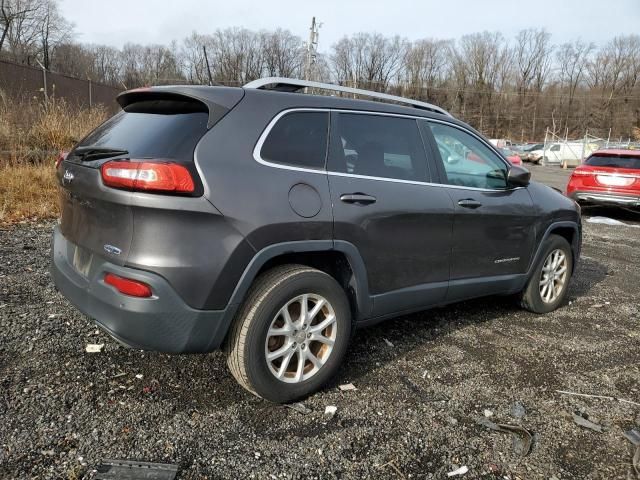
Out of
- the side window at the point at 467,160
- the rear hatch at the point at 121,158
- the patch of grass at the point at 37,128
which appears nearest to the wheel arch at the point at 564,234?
the side window at the point at 467,160

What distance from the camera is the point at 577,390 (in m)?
3.26

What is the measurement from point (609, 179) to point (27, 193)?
11.3 meters

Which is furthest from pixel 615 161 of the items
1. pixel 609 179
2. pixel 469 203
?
pixel 469 203

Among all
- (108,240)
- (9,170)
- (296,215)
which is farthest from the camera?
(9,170)

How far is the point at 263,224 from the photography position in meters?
2.57

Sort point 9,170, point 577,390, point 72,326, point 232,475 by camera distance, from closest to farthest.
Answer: point 232,475 < point 577,390 < point 72,326 < point 9,170

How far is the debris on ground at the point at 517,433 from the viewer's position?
2602mm

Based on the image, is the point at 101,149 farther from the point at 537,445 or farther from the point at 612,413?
the point at 612,413

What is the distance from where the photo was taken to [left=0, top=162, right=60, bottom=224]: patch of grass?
7.22 m

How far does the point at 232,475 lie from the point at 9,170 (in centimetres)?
789

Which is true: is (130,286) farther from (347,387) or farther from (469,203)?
(469,203)

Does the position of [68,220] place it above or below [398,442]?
above

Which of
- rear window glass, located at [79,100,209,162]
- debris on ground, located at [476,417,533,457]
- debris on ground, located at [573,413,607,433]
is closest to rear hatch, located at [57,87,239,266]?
rear window glass, located at [79,100,209,162]

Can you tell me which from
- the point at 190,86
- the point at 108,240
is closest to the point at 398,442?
the point at 108,240
